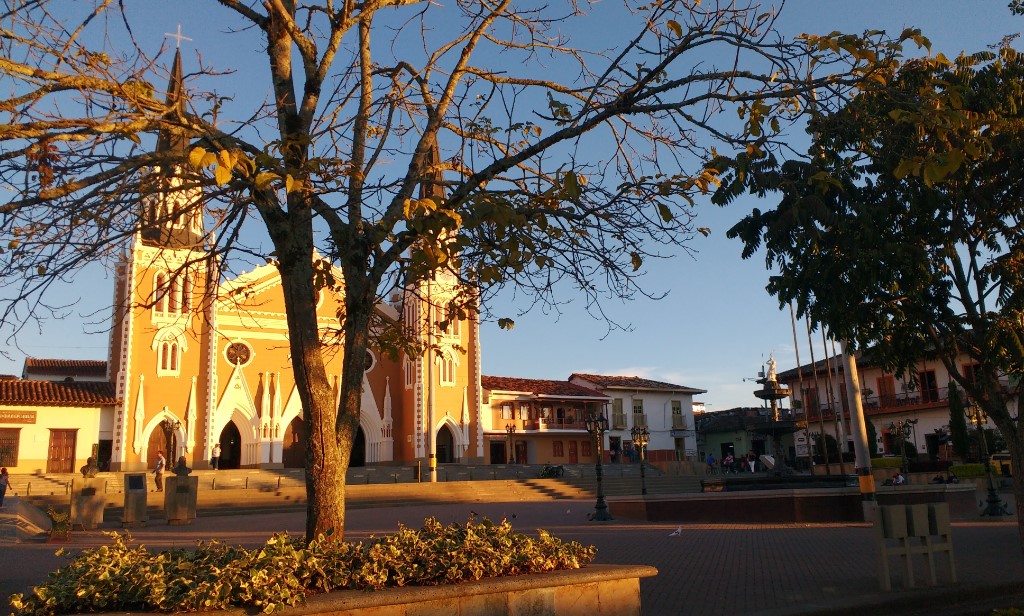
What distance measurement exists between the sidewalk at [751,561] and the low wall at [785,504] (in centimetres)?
102

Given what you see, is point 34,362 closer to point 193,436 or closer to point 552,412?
point 193,436

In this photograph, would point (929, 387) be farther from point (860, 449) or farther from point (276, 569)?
point (276, 569)

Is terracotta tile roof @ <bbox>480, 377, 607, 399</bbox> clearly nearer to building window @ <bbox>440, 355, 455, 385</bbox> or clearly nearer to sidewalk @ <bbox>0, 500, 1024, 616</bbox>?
building window @ <bbox>440, 355, 455, 385</bbox>

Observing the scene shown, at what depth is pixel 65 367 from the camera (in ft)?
153

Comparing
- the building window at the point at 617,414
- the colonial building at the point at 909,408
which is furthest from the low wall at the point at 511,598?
the building window at the point at 617,414

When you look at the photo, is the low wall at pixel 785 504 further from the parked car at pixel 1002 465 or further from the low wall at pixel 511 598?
the parked car at pixel 1002 465

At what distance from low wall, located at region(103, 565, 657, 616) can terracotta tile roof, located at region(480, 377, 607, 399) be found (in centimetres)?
4355

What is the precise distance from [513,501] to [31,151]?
26165 mm

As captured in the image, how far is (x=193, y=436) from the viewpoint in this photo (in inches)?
1518

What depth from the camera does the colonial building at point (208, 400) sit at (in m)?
36.1

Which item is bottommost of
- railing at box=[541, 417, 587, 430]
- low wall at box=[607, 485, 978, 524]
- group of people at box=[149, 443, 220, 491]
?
low wall at box=[607, 485, 978, 524]

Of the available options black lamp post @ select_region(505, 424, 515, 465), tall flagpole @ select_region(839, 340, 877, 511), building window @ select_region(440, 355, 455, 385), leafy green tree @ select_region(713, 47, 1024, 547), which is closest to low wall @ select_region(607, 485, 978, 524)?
tall flagpole @ select_region(839, 340, 877, 511)

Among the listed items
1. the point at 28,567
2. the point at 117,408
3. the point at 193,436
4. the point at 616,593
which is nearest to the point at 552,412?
the point at 193,436

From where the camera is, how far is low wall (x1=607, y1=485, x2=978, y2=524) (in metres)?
17.0
